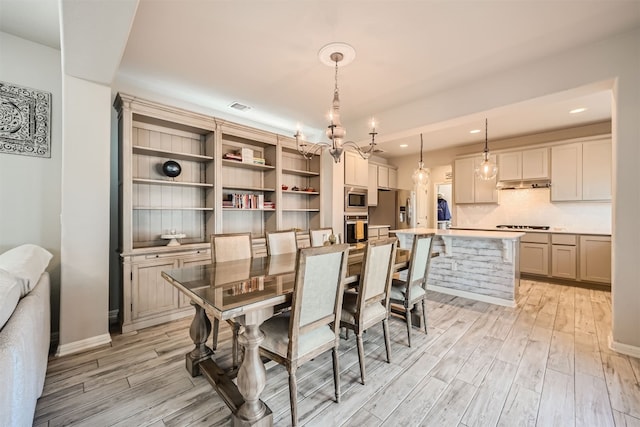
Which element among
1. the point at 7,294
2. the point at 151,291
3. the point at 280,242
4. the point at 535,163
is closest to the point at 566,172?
the point at 535,163

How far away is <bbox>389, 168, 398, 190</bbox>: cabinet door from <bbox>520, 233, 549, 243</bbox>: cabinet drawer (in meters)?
2.87

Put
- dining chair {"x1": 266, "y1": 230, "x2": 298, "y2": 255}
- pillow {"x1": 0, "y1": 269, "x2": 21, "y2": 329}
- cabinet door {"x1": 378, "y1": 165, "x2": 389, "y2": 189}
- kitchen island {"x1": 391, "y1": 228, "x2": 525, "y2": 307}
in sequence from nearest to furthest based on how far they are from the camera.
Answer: pillow {"x1": 0, "y1": 269, "x2": 21, "y2": 329} → dining chair {"x1": 266, "y1": 230, "x2": 298, "y2": 255} → kitchen island {"x1": 391, "y1": 228, "x2": 525, "y2": 307} → cabinet door {"x1": 378, "y1": 165, "x2": 389, "y2": 189}

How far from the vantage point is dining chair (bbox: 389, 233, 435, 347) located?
8.00 feet

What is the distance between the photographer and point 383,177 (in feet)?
20.8

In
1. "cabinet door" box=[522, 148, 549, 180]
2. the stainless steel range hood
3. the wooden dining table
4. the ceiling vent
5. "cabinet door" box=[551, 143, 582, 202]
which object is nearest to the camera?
the wooden dining table

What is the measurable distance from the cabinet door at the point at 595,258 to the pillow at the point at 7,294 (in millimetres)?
6504

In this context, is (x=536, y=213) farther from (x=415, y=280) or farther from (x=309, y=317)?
(x=309, y=317)

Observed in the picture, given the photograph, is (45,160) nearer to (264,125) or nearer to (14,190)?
(14,190)

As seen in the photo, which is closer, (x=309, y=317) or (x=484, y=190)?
(x=309, y=317)

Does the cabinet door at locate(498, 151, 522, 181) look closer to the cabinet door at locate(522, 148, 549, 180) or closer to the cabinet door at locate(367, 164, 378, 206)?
the cabinet door at locate(522, 148, 549, 180)

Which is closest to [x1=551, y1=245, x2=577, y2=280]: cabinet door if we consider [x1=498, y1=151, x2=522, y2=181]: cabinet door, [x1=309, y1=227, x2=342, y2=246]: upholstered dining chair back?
[x1=498, y1=151, x2=522, y2=181]: cabinet door

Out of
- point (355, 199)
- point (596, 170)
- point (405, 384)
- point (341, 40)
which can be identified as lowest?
point (405, 384)

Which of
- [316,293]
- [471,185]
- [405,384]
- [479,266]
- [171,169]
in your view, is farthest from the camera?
[471,185]

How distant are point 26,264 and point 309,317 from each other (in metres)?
1.93
